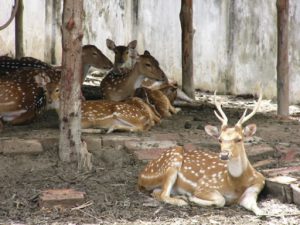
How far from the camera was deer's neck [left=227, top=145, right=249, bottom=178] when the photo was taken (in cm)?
557

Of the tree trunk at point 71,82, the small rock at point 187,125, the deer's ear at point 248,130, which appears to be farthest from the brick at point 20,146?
the deer's ear at point 248,130

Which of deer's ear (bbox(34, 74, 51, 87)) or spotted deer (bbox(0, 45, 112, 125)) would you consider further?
deer's ear (bbox(34, 74, 51, 87))

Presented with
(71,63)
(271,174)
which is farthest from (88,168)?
(271,174)

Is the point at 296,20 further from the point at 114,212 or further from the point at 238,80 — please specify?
the point at 114,212

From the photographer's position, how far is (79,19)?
6.43m

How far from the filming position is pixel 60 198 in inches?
216

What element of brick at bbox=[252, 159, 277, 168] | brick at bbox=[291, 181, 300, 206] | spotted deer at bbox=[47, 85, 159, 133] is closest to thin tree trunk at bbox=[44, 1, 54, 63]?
spotted deer at bbox=[47, 85, 159, 133]

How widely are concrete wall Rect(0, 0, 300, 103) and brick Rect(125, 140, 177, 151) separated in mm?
4694

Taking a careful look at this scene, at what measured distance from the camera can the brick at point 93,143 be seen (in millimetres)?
6828

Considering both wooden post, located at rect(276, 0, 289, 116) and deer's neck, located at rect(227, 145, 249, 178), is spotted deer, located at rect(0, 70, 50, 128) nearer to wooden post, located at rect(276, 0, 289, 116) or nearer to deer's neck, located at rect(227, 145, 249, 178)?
wooden post, located at rect(276, 0, 289, 116)

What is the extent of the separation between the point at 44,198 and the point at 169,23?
8570 millimetres

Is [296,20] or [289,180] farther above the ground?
[296,20]

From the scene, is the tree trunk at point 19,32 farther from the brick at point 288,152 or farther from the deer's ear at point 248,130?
the deer's ear at point 248,130

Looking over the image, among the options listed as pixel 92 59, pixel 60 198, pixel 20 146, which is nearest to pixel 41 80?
pixel 20 146
